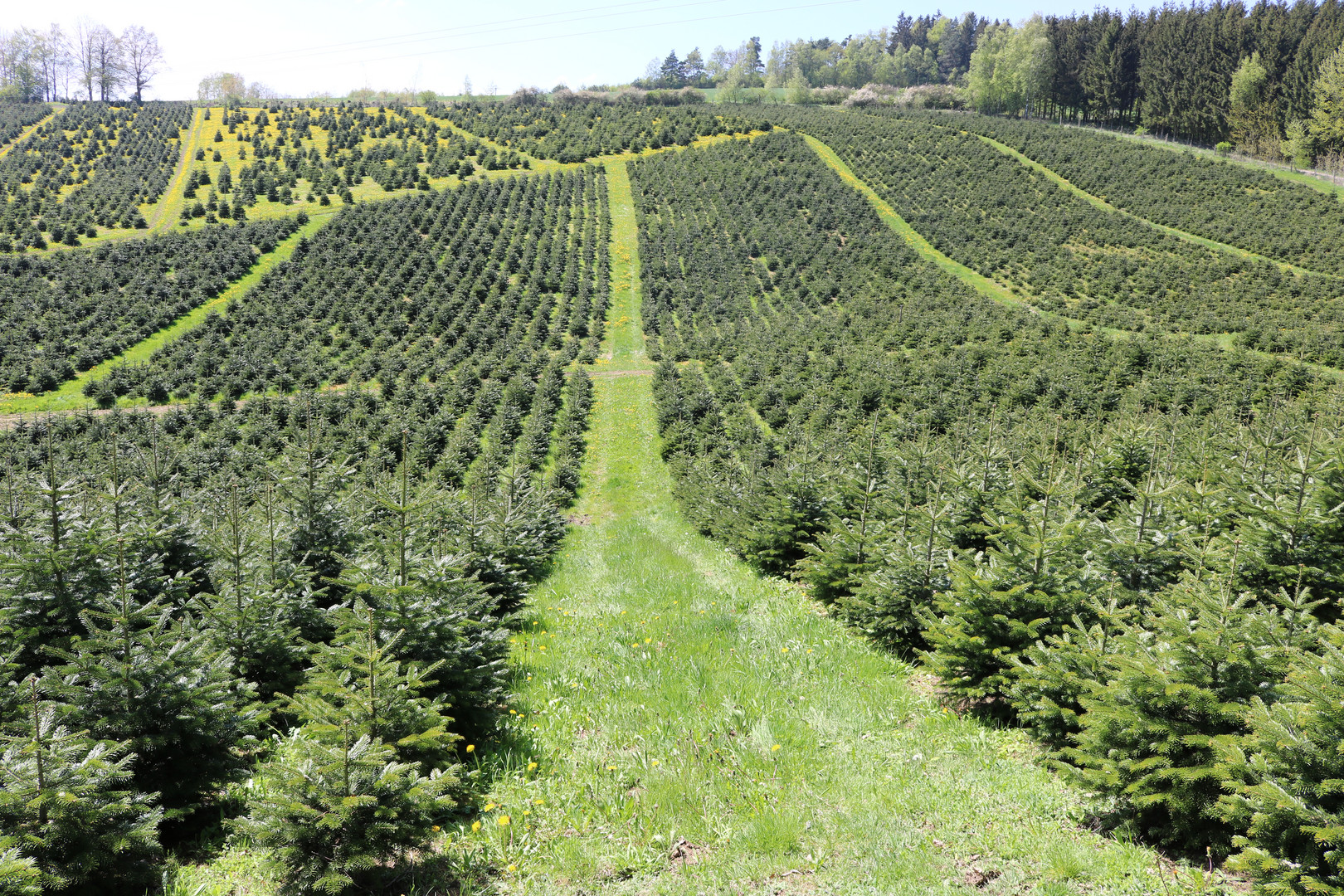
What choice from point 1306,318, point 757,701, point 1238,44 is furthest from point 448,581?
point 1238,44

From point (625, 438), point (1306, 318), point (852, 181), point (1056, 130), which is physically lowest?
point (625, 438)

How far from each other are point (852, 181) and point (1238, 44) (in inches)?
2261

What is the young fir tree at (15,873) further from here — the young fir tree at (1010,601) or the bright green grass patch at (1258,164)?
the bright green grass patch at (1258,164)

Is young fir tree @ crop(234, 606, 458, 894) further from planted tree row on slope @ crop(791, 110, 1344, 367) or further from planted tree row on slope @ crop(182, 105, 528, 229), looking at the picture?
planted tree row on slope @ crop(182, 105, 528, 229)

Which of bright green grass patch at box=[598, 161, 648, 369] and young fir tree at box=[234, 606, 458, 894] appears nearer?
young fir tree at box=[234, 606, 458, 894]

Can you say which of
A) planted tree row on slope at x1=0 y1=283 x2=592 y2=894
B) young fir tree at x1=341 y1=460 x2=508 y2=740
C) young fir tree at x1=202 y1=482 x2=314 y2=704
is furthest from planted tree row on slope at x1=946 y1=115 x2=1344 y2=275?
young fir tree at x1=202 y1=482 x2=314 y2=704

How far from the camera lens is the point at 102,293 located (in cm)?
4669

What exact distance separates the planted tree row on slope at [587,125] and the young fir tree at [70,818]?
84.7m

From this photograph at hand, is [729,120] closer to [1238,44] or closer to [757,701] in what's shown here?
[1238,44]

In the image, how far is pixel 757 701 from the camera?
25.6 ft

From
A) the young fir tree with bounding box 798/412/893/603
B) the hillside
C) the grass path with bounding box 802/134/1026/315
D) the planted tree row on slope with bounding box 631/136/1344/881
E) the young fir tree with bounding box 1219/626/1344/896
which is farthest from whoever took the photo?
the grass path with bounding box 802/134/1026/315

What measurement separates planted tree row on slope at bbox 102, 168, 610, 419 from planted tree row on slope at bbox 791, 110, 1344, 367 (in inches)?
1290

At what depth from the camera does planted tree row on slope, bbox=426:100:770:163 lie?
83938 millimetres

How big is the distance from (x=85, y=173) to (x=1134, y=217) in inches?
4060
